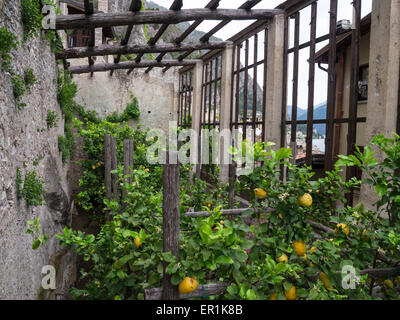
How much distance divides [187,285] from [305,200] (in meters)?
0.84

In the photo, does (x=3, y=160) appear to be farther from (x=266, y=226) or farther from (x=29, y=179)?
(x=266, y=226)

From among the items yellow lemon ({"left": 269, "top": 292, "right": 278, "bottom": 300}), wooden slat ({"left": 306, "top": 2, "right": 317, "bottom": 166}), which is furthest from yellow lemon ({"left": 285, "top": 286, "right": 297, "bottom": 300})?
wooden slat ({"left": 306, "top": 2, "right": 317, "bottom": 166})

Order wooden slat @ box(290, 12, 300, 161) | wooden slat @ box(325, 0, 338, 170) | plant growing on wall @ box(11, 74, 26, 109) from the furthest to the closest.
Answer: wooden slat @ box(290, 12, 300, 161) < wooden slat @ box(325, 0, 338, 170) < plant growing on wall @ box(11, 74, 26, 109)

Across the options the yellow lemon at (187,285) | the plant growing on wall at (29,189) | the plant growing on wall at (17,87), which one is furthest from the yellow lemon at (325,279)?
the plant growing on wall at (17,87)

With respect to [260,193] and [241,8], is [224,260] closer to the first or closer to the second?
[260,193]

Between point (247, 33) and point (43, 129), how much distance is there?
15.1ft

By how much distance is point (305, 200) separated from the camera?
1885mm

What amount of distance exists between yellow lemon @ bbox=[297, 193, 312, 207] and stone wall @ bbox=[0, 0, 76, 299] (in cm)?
238

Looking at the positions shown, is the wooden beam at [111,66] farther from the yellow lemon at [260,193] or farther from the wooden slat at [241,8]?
the yellow lemon at [260,193]

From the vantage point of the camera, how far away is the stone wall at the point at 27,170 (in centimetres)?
279

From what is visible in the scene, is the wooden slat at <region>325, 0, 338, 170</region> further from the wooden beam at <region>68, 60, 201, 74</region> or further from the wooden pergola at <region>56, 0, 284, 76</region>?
the wooden beam at <region>68, 60, 201, 74</region>

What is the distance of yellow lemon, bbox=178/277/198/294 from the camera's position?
1743mm

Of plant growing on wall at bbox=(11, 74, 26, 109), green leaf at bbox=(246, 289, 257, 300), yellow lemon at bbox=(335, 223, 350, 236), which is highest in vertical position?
plant growing on wall at bbox=(11, 74, 26, 109)

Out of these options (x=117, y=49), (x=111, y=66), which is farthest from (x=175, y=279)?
(x=111, y=66)
